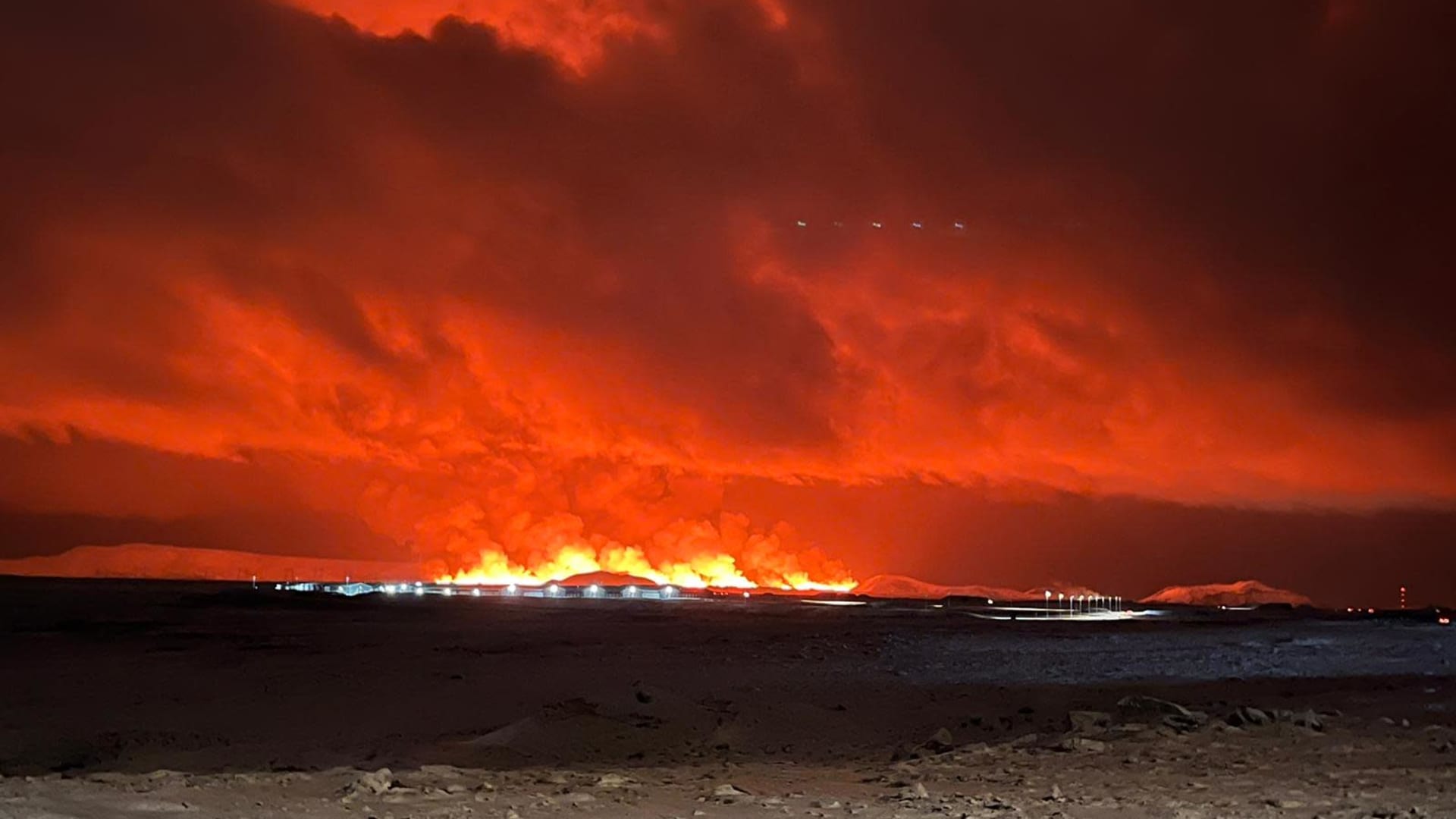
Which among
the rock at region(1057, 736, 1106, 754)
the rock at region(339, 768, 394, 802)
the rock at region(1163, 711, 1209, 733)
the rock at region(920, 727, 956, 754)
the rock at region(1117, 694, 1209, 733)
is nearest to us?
the rock at region(339, 768, 394, 802)

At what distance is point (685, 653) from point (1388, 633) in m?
35.7

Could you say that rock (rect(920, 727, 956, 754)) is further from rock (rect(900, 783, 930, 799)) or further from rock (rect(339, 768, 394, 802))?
rock (rect(339, 768, 394, 802))

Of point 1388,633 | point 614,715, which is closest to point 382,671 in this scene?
point 614,715

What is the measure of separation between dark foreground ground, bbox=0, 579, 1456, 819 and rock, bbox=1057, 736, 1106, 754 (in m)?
0.06

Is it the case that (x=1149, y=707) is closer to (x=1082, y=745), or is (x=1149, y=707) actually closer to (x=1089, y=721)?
(x=1089, y=721)

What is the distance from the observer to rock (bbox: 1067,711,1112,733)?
2256cm

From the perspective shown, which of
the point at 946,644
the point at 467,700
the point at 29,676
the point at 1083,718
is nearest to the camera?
the point at 1083,718

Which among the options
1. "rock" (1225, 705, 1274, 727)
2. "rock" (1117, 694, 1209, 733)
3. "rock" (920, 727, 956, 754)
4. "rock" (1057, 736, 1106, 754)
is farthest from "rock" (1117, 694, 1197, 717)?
"rock" (920, 727, 956, 754)

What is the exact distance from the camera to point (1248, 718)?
73.6 ft

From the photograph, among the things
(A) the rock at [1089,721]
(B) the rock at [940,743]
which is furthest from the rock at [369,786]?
(A) the rock at [1089,721]

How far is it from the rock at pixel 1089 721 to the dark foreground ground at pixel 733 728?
0.15 meters

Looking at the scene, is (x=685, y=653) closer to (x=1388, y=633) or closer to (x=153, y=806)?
(x=1388, y=633)

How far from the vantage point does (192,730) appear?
1188 inches

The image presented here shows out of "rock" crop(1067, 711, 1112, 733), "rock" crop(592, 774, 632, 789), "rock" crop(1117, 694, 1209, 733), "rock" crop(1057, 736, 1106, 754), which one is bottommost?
"rock" crop(592, 774, 632, 789)
